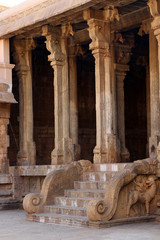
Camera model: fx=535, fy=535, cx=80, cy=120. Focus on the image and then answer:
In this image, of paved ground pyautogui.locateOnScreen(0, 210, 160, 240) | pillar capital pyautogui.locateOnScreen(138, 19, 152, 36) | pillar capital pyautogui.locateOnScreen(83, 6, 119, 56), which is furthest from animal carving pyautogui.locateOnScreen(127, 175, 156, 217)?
pillar capital pyautogui.locateOnScreen(138, 19, 152, 36)

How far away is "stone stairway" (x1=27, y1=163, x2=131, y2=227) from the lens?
11992mm

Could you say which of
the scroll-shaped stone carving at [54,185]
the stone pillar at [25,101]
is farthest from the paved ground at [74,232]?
the stone pillar at [25,101]

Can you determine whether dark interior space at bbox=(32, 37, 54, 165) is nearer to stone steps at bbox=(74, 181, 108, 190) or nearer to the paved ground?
stone steps at bbox=(74, 181, 108, 190)

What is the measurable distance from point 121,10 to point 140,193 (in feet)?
20.6

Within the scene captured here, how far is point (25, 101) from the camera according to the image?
17750mm

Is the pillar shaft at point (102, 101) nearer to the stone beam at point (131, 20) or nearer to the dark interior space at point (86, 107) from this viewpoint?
the stone beam at point (131, 20)

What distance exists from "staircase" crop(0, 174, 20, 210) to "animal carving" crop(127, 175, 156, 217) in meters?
6.09

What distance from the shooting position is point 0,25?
17.5 metres

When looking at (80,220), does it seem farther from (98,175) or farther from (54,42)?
(54,42)

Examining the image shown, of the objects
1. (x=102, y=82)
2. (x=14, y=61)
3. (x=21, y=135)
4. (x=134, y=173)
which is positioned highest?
(x=14, y=61)

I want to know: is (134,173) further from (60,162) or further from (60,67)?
(60,67)

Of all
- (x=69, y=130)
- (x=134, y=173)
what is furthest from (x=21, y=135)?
(x=134, y=173)

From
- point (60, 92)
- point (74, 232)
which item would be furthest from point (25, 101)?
point (74, 232)

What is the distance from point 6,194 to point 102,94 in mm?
4845
